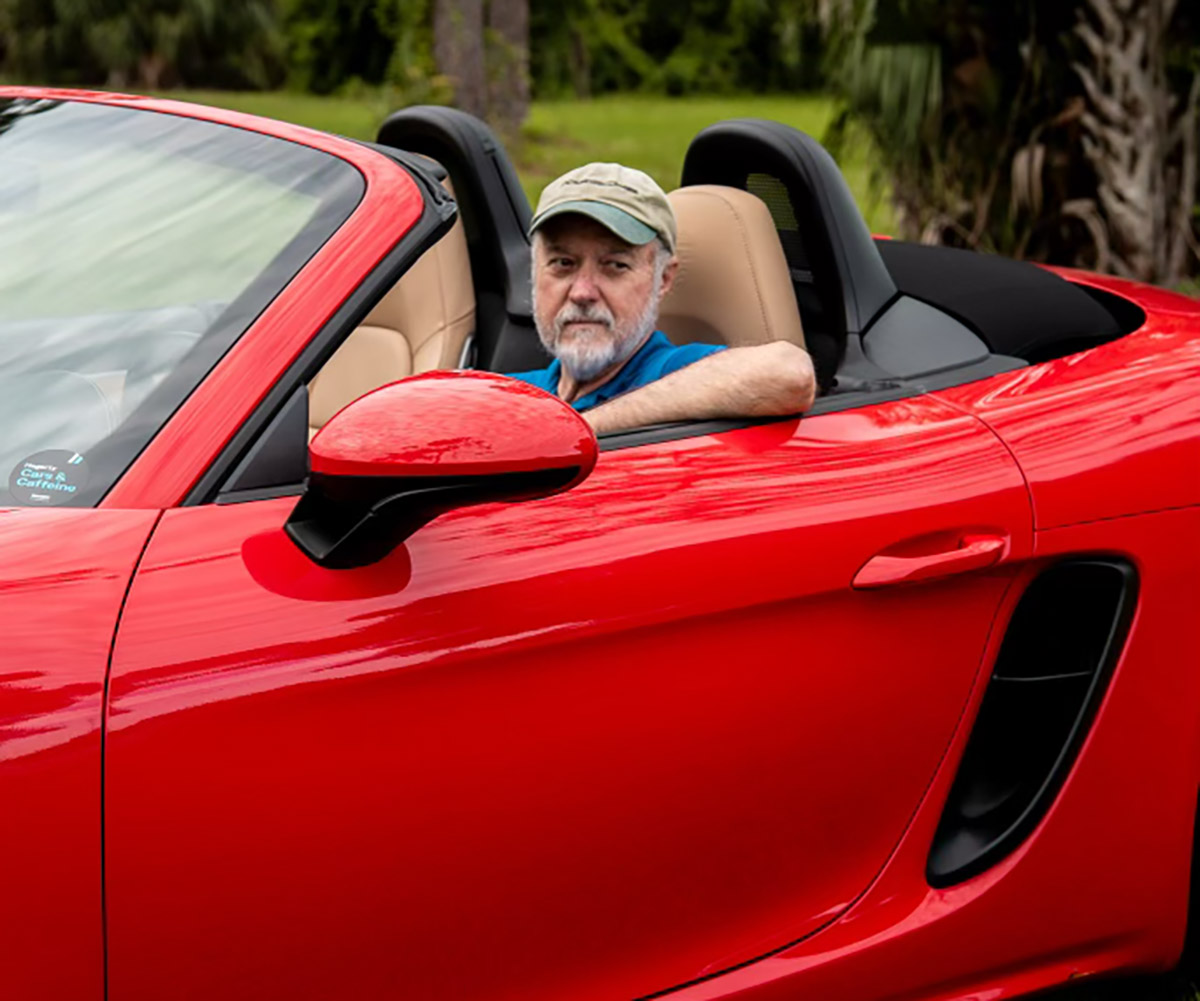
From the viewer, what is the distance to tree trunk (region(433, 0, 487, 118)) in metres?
15.0

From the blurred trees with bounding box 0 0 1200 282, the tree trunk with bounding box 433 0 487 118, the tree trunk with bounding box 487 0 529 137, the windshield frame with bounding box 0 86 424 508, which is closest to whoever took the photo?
the windshield frame with bounding box 0 86 424 508

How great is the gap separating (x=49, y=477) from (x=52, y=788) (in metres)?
0.41

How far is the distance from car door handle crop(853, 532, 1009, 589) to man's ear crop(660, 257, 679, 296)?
2.56 feet

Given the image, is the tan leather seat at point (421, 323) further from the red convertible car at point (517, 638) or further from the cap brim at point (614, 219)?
the red convertible car at point (517, 638)

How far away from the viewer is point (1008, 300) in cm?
291

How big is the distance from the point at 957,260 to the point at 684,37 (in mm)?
41621

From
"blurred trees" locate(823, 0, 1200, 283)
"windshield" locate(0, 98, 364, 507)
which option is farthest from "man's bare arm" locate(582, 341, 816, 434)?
"blurred trees" locate(823, 0, 1200, 283)

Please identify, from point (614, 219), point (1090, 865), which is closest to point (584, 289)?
point (614, 219)

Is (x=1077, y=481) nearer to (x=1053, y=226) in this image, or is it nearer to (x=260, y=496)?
(x=260, y=496)

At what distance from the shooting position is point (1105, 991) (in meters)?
2.79

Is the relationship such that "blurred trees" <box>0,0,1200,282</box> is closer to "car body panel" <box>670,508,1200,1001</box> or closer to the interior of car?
the interior of car

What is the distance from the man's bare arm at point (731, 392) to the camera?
2.27 metres

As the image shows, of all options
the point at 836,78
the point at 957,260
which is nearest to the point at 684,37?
the point at 836,78

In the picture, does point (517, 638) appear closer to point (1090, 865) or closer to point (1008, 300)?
point (1090, 865)
